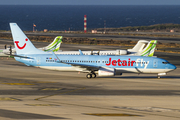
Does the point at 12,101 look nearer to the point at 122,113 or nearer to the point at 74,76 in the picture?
the point at 122,113

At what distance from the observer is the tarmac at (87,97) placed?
29.6 m

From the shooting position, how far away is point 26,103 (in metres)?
34.1

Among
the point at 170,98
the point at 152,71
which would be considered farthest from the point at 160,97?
the point at 152,71

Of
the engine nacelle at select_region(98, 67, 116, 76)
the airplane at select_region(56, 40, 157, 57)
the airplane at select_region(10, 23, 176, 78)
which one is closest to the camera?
the engine nacelle at select_region(98, 67, 116, 76)

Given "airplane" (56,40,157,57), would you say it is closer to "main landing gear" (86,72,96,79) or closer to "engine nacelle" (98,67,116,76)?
"main landing gear" (86,72,96,79)

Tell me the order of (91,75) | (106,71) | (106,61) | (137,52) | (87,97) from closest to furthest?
(87,97), (106,71), (106,61), (91,75), (137,52)

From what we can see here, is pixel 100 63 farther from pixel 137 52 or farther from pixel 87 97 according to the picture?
pixel 137 52

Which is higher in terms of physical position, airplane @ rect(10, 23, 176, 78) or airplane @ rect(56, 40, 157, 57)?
airplane @ rect(56, 40, 157, 57)

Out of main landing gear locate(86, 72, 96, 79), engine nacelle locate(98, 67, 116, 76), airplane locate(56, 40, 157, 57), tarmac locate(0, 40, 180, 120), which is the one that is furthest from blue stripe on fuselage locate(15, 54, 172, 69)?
airplane locate(56, 40, 157, 57)

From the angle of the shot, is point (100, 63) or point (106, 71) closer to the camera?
point (106, 71)

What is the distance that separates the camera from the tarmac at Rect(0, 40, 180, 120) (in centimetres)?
2961

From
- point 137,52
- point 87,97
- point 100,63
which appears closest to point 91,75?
point 100,63

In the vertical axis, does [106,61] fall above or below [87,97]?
above

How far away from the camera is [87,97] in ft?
124
